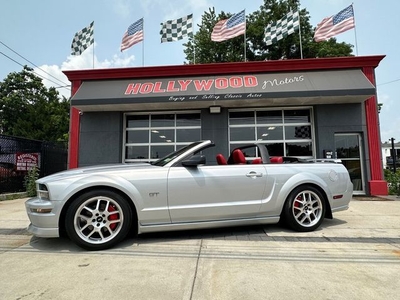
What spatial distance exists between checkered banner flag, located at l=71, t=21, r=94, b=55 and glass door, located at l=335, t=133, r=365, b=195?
1072 centimetres

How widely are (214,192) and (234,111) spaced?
20.7 ft

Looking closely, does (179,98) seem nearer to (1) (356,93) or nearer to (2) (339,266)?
(1) (356,93)

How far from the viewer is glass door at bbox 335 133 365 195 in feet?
29.9

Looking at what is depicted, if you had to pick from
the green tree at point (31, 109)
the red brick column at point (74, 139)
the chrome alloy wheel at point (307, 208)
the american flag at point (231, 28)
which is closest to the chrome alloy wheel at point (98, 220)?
the chrome alloy wheel at point (307, 208)

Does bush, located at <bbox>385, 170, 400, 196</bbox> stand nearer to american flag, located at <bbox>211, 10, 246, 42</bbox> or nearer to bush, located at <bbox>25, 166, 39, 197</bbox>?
american flag, located at <bbox>211, 10, 246, 42</bbox>

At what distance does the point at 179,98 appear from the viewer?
845 cm

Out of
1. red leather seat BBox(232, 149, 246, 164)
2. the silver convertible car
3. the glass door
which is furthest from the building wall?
red leather seat BBox(232, 149, 246, 164)

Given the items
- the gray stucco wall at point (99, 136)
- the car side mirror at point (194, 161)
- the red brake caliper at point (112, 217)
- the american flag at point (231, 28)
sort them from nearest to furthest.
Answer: the red brake caliper at point (112, 217) < the car side mirror at point (194, 161) < the gray stucco wall at point (99, 136) < the american flag at point (231, 28)

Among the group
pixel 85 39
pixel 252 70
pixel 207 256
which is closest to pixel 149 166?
pixel 207 256

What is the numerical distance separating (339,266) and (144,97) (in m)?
7.31

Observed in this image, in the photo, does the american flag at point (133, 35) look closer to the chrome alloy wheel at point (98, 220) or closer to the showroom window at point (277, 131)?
the showroom window at point (277, 131)

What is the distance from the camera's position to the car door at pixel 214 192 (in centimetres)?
366

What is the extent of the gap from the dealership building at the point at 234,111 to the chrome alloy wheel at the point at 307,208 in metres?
4.58

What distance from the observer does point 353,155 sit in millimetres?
9234
